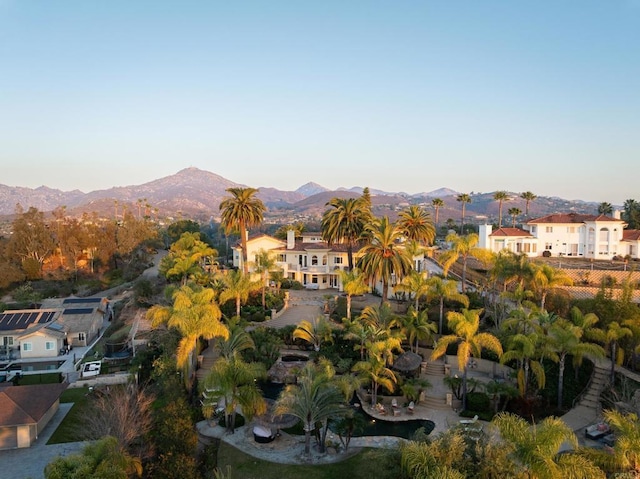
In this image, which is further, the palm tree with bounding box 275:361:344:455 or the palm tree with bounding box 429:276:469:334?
the palm tree with bounding box 429:276:469:334

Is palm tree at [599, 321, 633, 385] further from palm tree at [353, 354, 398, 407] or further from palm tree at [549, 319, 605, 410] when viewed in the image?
palm tree at [353, 354, 398, 407]

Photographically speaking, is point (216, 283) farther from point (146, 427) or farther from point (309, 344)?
point (146, 427)

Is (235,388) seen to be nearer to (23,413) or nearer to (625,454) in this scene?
(23,413)

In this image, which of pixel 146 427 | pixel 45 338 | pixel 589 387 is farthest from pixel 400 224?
pixel 45 338

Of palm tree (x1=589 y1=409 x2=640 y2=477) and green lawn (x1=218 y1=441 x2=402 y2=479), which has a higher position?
palm tree (x1=589 y1=409 x2=640 y2=477)

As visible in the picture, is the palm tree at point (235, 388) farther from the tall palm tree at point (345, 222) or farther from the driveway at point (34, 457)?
the tall palm tree at point (345, 222)

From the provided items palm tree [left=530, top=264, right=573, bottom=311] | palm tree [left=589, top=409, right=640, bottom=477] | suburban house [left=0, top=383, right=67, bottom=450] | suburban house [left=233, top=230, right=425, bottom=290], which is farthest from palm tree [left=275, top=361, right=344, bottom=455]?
suburban house [left=233, top=230, right=425, bottom=290]

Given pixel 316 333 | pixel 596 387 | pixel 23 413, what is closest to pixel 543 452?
pixel 596 387
